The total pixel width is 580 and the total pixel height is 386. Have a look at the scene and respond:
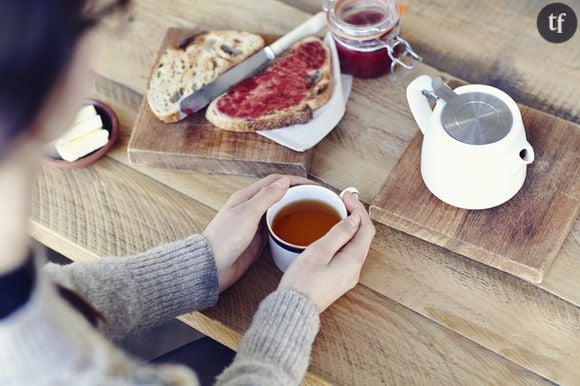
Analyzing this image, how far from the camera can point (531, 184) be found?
107cm

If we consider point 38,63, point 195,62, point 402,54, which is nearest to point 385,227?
point 402,54

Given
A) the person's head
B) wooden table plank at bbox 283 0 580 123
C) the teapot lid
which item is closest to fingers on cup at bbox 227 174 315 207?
the teapot lid

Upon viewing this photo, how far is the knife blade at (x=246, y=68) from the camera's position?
120 cm

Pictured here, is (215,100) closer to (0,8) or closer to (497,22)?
(497,22)

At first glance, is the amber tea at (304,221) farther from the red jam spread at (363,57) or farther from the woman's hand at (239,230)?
the red jam spread at (363,57)

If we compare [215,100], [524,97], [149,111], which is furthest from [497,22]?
[149,111]

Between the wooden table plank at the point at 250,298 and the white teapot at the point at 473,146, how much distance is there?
0.62 ft

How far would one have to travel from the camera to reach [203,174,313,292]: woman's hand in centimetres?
103

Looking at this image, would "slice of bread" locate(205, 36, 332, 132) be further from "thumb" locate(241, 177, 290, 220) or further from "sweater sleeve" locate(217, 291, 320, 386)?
"sweater sleeve" locate(217, 291, 320, 386)

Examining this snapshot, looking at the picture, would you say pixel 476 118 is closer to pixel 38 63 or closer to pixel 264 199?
pixel 264 199

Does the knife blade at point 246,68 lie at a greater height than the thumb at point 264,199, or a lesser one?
greater

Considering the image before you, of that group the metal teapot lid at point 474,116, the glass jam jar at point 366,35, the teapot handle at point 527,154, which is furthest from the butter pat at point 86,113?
the teapot handle at point 527,154

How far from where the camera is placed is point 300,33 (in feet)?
4.12

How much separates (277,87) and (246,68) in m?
0.06
